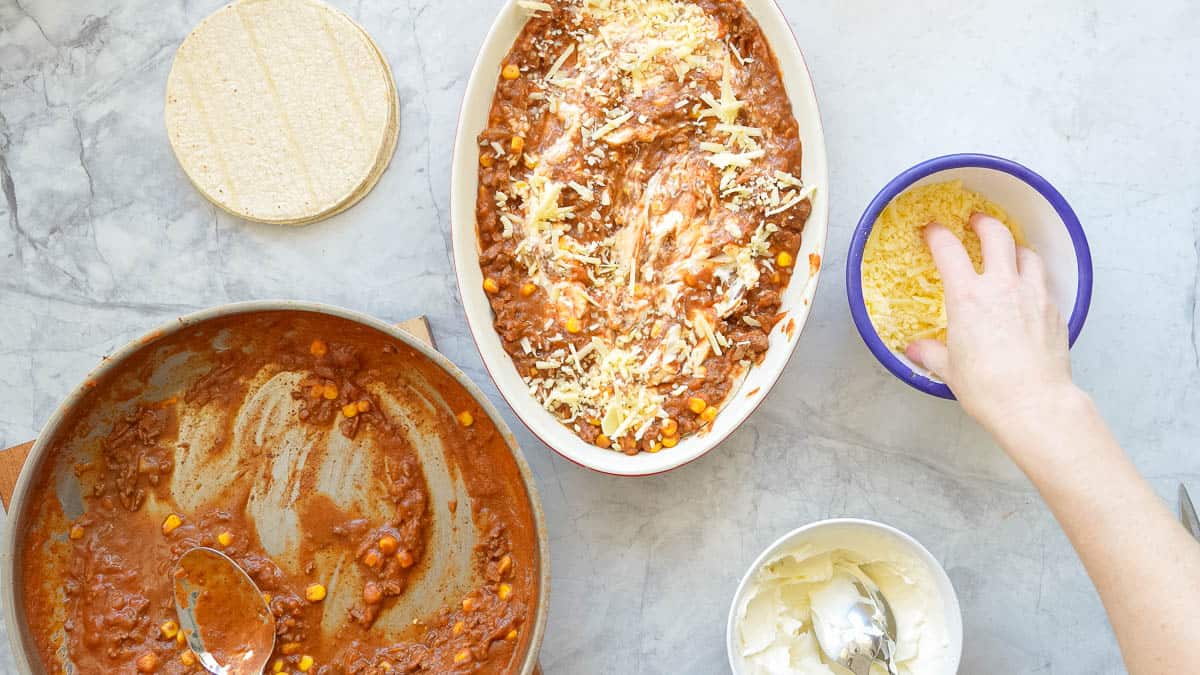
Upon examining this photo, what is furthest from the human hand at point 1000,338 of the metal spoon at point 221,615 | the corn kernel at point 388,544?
the metal spoon at point 221,615

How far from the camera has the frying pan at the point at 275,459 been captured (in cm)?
208

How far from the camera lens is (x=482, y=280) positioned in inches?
83.4

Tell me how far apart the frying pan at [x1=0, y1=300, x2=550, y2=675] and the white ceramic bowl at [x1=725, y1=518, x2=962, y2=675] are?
0.46 meters

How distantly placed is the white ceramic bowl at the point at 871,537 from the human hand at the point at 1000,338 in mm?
388

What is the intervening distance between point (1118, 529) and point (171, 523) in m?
2.00

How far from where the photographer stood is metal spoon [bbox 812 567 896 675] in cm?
212

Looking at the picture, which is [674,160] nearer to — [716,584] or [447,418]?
[447,418]

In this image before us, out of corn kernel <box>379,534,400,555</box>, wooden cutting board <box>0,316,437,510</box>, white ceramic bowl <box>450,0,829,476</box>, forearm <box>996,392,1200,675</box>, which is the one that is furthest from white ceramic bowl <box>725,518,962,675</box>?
wooden cutting board <box>0,316,437,510</box>

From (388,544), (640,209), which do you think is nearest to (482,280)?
(640,209)

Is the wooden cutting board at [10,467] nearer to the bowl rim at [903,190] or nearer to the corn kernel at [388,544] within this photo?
the corn kernel at [388,544]

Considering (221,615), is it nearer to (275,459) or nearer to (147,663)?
(147,663)

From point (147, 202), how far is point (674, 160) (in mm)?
1364

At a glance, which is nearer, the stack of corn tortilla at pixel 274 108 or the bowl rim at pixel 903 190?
the bowl rim at pixel 903 190

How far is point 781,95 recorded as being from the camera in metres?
2.08
